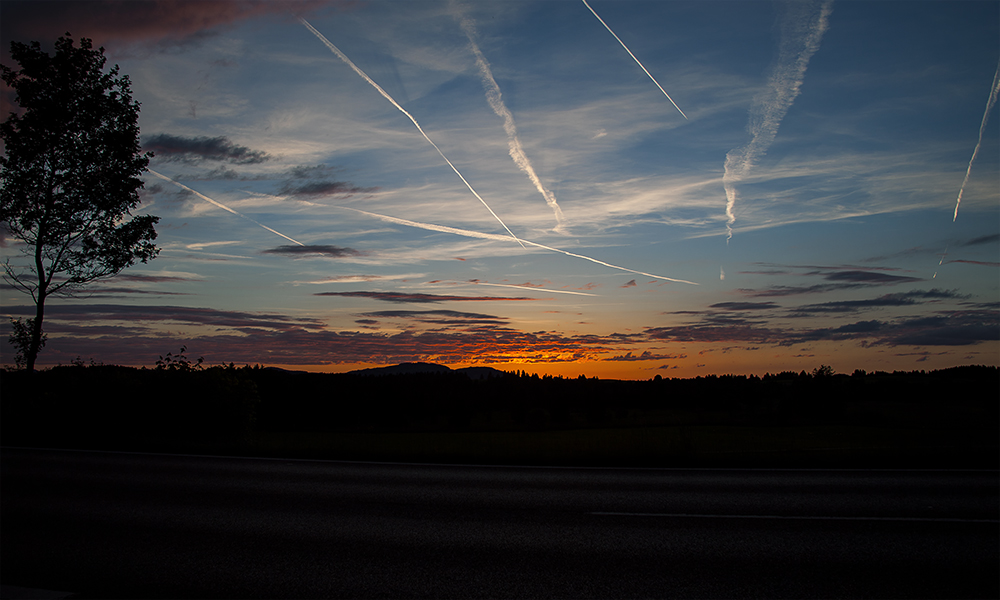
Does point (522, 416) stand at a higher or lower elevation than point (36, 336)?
lower

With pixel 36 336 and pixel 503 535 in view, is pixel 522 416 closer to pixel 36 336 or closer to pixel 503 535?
pixel 36 336

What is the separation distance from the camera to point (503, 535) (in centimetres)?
706

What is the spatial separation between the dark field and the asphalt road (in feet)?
10.4

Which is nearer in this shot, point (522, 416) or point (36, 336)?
point (36, 336)

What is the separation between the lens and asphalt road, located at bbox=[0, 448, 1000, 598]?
5.56 m

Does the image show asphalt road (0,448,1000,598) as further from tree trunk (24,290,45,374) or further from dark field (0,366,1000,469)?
tree trunk (24,290,45,374)

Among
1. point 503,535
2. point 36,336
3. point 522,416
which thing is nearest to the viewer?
point 503,535

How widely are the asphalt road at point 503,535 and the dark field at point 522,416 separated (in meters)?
3.18

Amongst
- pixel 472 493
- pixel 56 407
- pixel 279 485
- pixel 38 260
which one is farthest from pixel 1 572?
pixel 38 260

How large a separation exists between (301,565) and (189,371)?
2658 centimetres

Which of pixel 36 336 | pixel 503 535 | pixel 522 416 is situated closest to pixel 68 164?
pixel 36 336

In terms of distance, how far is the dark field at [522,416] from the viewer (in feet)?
47.3

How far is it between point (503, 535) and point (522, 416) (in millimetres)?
80329

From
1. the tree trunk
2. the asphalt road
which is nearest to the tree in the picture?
the tree trunk
